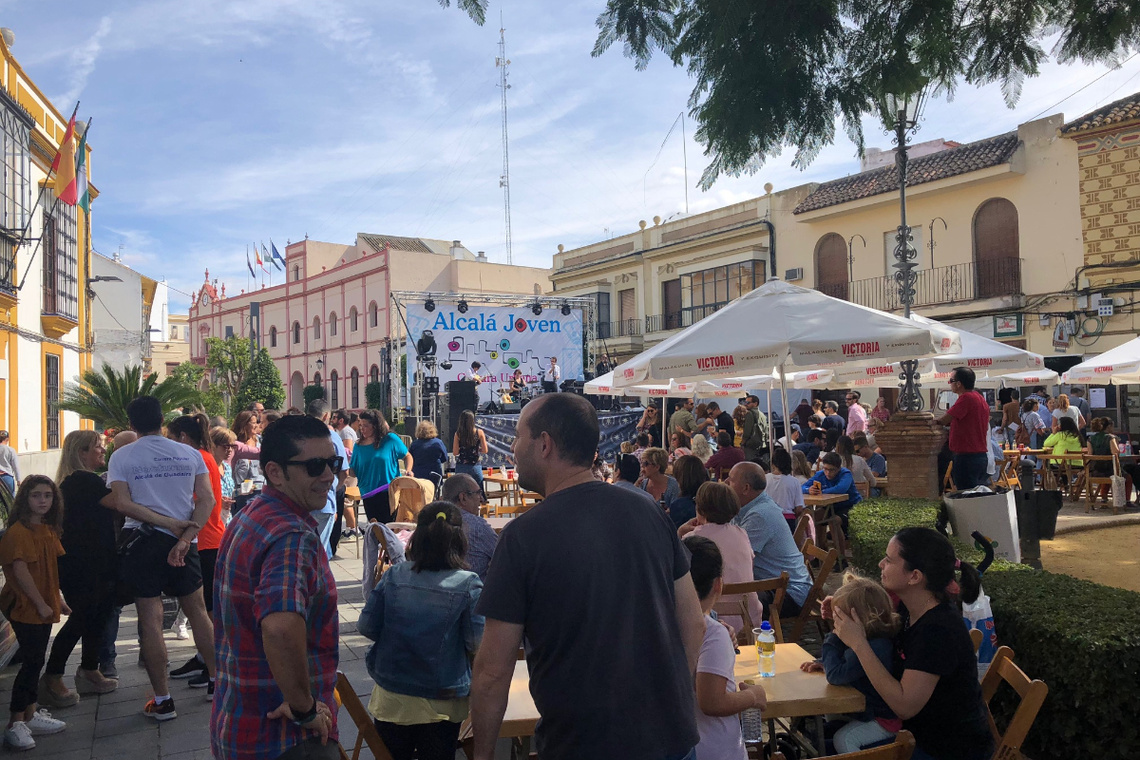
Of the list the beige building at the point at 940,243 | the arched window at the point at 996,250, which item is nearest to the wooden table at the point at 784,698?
the beige building at the point at 940,243

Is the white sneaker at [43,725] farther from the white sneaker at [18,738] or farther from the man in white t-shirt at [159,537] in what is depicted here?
the man in white t-shirt at [159,537]

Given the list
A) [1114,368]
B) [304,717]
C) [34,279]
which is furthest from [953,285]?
[304,717]

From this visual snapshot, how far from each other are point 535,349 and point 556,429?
18.7 metres

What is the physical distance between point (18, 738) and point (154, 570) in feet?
3.13

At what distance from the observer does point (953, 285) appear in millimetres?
21391

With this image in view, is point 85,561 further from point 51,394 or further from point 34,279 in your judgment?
point 51,394

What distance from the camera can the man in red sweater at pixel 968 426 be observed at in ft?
23.2

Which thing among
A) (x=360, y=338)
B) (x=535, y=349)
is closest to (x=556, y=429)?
(x=535, y=349)

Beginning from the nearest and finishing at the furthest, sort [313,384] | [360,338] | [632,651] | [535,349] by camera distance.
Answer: [632,651]
[535,349]
[360,338]
[313,384]

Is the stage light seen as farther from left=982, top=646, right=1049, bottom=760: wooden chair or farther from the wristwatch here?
the wristwatch

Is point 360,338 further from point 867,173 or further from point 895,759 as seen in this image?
point 895,759

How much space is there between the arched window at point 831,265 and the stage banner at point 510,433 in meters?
9.56

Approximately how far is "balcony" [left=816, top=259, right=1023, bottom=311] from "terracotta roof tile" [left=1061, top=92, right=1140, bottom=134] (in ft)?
10.5

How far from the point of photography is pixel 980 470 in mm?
7246
